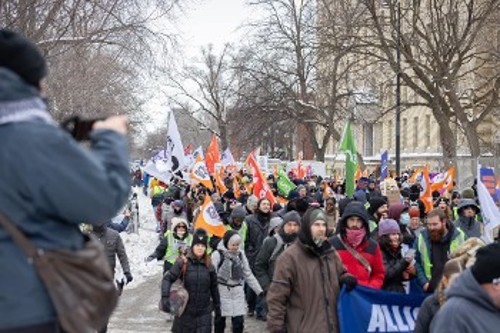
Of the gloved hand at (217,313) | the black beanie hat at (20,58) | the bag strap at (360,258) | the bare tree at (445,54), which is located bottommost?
the gloved hand at (217,313)

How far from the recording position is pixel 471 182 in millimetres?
23656

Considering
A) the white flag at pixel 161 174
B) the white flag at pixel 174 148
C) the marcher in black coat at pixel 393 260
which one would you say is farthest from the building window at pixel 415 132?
the marcher in black coat at pixel 393 260

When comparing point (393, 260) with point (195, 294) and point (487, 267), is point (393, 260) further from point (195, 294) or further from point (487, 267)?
point (487, 267)

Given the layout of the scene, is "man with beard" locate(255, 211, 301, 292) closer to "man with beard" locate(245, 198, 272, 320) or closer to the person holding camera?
"man with beard" locate(245, 198, 272, 320)

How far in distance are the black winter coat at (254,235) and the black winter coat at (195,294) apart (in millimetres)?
3179

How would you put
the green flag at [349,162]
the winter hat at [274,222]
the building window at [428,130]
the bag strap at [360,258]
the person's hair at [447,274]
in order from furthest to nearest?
the building window at [428,130], the green flag at [349,162], the winter hat at [274,222], the bag strap at [360,258], the person's hair at [447,274]

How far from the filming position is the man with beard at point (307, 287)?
5949mm

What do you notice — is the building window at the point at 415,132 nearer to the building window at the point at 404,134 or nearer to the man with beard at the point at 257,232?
the building window at the point at 404,134

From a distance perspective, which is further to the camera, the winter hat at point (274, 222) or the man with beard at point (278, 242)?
the winter hat at point (274, 222)

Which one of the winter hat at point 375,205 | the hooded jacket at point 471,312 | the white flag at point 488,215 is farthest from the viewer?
the winter hat at point 375,205

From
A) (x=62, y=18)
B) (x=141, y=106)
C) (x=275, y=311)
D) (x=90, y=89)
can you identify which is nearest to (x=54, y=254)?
(x=275, y=311)

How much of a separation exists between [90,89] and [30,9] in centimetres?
1549

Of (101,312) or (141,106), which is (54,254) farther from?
(141,106)

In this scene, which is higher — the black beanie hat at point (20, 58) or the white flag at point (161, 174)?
the black beanie hat at point (20, 58)
